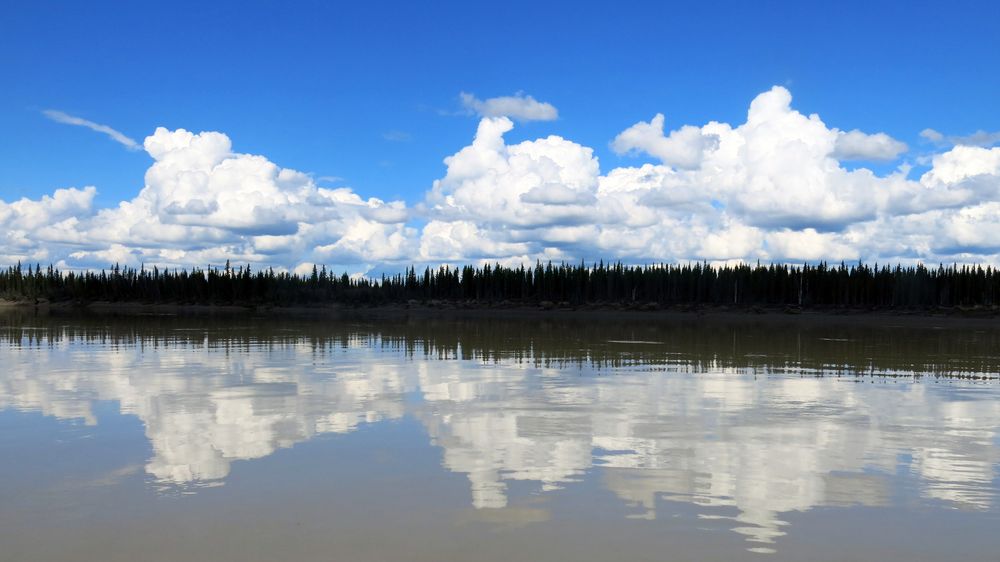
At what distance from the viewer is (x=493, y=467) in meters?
14.8

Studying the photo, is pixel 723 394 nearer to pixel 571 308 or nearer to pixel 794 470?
pixel 794 470

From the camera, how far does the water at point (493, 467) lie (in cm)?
1062

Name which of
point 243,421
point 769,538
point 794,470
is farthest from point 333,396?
point 769,538

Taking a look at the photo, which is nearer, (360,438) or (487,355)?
(360,438)

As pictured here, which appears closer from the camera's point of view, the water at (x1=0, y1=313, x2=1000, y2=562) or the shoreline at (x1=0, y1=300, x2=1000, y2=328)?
the water at (x1=0, y1=313, x2=1000, y2=562)

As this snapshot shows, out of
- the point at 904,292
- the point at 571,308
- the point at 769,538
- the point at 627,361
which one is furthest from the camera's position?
the point at 571,308

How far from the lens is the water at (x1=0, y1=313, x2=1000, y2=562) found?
10.6 m

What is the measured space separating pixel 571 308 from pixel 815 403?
15158cm

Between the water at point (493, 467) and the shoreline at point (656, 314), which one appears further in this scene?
the shoreline at point (656, 314)

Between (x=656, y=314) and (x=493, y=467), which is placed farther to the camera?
(x=656, y=314)

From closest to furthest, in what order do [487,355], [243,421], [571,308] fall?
[243,421], [487,355], [571,308]

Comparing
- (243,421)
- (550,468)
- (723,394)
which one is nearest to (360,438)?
(243,421)

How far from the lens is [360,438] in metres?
17.6

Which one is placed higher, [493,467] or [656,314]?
[493,467]
